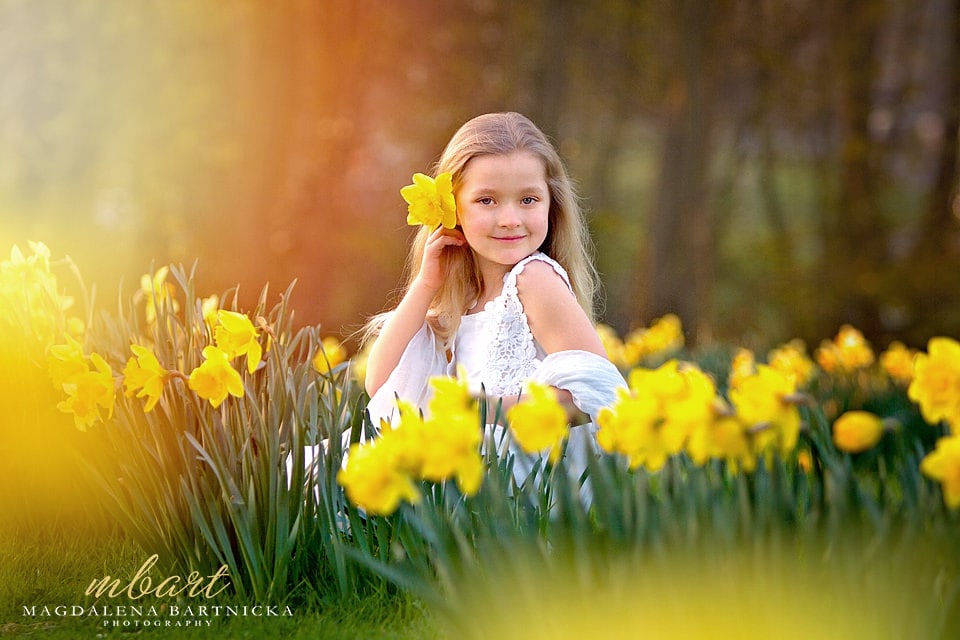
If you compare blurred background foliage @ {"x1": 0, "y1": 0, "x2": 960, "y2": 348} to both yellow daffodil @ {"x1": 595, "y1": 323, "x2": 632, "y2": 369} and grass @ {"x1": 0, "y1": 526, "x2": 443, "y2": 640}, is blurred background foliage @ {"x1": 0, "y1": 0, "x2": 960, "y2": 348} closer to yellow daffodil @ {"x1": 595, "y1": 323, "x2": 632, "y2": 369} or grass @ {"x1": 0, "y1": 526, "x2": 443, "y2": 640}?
yellow daffodil @ {"x1": 595, "y1": 323, "x2": 632, "y2": 369}

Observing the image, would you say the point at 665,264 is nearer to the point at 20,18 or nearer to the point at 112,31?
the point at 112,31

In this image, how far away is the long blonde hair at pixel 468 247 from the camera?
2908 mm

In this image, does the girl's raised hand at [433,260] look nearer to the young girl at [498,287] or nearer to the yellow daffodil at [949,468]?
the young girl at [498,287]

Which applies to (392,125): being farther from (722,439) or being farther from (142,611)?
(722,439)

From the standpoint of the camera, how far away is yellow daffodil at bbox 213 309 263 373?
82.9 inches

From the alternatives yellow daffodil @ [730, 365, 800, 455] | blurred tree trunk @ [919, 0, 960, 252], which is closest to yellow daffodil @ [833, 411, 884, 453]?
yellow daffodil @ [730, 365, 800, 455]

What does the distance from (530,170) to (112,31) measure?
7.10m

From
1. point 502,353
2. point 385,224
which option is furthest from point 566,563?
point 385,224

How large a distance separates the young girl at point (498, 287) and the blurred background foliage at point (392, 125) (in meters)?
4.48

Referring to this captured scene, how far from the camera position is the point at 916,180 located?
13039mm

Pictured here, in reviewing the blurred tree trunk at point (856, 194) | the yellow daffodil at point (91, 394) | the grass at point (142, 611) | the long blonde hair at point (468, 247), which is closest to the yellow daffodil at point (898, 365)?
the long blonde hair at point (468, 247)

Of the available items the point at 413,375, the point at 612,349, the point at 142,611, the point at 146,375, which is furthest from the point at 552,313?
the point at 612,349

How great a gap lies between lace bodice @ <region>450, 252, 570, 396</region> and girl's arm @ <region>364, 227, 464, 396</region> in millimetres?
172

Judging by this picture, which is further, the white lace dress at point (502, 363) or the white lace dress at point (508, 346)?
the white lace dress at point (508, 346)
